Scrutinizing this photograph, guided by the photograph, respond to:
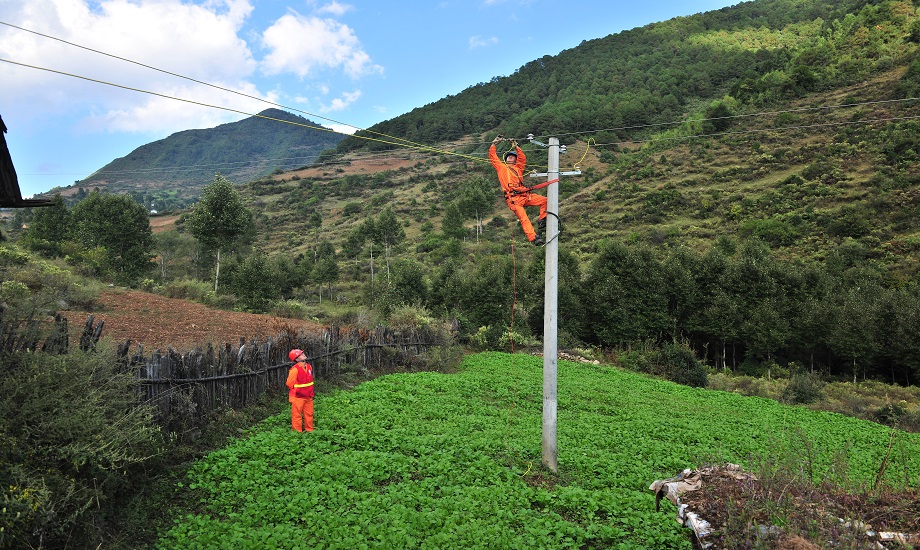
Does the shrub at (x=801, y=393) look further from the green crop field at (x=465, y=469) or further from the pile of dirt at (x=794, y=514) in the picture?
the pile of dirt at (x=794, y=514)

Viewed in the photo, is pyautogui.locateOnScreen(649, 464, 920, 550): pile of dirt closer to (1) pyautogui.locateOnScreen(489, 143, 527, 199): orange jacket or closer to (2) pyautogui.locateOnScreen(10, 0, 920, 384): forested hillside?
(1) pyautogui.locateOnScreen(489, 143, 527, 199): orange jacket

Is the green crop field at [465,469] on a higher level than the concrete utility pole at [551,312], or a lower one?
lower

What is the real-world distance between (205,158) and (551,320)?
199325mm

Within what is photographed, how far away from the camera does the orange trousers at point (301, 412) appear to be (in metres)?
9.54

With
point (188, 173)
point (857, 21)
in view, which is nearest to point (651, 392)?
point (857, 21)

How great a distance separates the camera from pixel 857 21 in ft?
287

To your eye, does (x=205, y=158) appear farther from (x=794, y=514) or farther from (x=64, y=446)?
(x=794, y=514)

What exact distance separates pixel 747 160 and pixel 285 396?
7372 cm

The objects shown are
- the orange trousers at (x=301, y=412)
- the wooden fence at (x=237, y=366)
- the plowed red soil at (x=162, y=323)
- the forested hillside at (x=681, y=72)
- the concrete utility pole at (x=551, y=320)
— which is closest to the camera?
the wooden fence at (x=237, y=366)

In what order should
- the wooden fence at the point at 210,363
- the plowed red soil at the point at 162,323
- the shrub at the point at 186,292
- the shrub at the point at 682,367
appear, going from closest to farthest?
the wooden fence at the point at 210,363
the plowed red soil at the point at 162,323
the shrub at the point at 682,367
the shrub at the point at 186,292

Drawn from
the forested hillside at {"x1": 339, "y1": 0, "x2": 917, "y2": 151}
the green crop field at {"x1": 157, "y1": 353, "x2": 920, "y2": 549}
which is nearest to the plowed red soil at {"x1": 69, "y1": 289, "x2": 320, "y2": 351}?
→ the green crop field at {"x1": 157, "y1": 353, "x2": 920, "y2": 549}

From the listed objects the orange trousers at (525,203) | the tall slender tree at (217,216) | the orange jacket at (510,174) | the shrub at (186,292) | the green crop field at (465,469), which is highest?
the tall slender tree at (217,216)

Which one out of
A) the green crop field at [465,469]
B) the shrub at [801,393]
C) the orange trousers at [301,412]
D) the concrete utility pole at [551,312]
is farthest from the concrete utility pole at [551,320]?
the shrub at [801,393]

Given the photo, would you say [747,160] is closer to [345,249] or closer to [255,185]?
[345,249]
